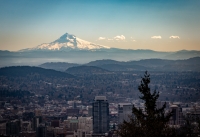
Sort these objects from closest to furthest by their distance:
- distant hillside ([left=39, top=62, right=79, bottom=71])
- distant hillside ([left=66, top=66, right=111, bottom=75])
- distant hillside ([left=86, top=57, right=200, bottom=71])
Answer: distant hillside ([left=86, top=57, right=200, bottom=71]) < distant hillside ([left=66, top=66, right=111, bottom=75]) < distant hillside ([left=39, top=62, right=79, bottom=71])

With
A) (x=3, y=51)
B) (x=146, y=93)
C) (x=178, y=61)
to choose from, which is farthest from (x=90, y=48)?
(x=146, y=93)

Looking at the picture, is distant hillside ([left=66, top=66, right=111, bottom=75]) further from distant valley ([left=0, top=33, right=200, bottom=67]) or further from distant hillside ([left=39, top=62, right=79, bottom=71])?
distant valley ([left=0, top=33, right=200, bottom=67])

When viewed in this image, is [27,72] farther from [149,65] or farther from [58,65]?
[149,65]

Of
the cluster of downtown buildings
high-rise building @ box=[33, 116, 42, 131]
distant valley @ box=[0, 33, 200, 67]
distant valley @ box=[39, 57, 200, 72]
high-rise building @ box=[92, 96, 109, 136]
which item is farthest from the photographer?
distant valley @ box=[39, 57, 200, 72]

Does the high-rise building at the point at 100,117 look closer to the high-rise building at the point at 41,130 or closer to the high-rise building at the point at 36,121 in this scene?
the high-rise building at the point at 41,130

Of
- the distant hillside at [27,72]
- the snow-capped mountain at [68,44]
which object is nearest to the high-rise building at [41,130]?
the distant hillside at [27,72]

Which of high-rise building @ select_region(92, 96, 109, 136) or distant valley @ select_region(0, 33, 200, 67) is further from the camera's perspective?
distant valley @ select_region(0, 33, 200, 67)

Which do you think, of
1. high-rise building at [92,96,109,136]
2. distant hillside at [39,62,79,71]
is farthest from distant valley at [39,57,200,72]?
high-rise building at [92,96,109,136]

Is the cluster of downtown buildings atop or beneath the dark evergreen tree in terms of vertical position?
beneath
